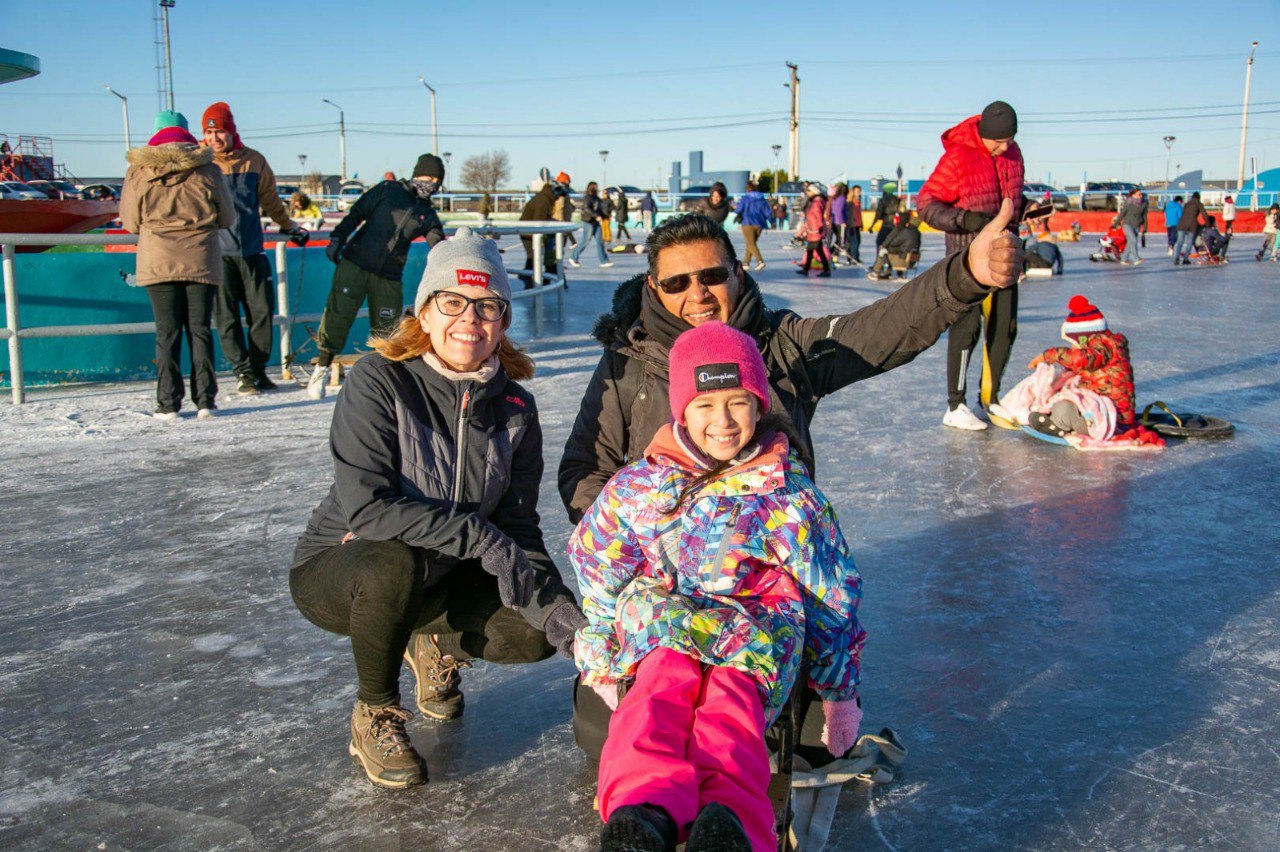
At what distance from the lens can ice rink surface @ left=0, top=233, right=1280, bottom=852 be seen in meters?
2.15

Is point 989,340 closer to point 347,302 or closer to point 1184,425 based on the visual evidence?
point 1184,425

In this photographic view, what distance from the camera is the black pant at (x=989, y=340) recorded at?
227 inches

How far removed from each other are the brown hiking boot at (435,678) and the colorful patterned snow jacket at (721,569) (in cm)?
59

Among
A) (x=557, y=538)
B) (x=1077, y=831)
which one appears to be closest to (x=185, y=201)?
(x=557, y=538)

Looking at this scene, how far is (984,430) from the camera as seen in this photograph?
19.1ft

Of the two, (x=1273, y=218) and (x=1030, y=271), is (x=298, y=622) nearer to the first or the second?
(x=1030, y=271)

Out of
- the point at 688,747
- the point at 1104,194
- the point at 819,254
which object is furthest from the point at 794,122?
the point at 688,747

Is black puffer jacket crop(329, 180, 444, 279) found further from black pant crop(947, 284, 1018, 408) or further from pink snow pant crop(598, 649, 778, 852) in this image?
pink snow pant crop(598, 649, 778, 852)

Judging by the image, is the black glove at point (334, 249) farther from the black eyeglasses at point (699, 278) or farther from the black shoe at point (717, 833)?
the black shoe at point (717, 833)

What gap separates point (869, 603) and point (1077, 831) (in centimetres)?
125

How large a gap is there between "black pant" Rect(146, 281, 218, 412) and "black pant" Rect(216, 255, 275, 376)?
59cm

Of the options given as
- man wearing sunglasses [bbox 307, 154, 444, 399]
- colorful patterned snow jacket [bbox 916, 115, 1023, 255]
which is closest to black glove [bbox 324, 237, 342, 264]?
man wearing sunglasses [bbox 307, 154, 444, 399]

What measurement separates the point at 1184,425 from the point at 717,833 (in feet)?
15.6

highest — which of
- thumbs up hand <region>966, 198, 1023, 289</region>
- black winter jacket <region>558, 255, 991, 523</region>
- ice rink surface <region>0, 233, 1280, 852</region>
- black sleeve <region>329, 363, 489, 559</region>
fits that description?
thumbs up hand <region>966, 198, 1023, 289</region>
